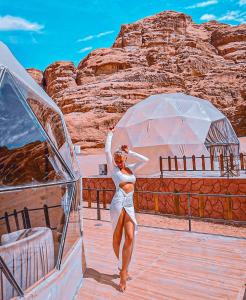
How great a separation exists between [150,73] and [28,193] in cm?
5154

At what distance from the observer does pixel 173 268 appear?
14.3ft

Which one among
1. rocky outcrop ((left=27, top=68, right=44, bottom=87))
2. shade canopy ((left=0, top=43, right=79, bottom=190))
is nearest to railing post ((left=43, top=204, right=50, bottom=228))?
shade canopy ((left=0, top=43, right=79, bottom=190))

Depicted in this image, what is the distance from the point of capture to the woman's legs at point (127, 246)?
3588mm

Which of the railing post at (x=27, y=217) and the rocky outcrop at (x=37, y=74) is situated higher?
the rocky outcrop at (x=37, y=74)

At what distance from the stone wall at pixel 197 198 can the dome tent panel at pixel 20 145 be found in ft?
23.5

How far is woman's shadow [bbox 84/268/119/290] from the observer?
3912 mm

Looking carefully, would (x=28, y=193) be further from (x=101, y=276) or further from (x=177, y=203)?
(x=177, y=203)

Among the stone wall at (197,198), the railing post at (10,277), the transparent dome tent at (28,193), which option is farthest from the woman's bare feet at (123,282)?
the stone wall at (197,198)

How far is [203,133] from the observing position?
18359 millimetres

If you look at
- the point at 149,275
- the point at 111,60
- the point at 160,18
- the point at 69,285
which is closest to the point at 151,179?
the point at 149,275

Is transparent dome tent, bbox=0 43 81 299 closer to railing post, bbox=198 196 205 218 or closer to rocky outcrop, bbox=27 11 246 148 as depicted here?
railing post, bbox=198 196 205 218

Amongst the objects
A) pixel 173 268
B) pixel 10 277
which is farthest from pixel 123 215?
pixel 10 277

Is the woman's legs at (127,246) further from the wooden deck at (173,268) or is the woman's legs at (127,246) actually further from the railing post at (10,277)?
the railing post at (10,277)

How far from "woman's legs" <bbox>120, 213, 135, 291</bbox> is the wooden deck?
20 cm
